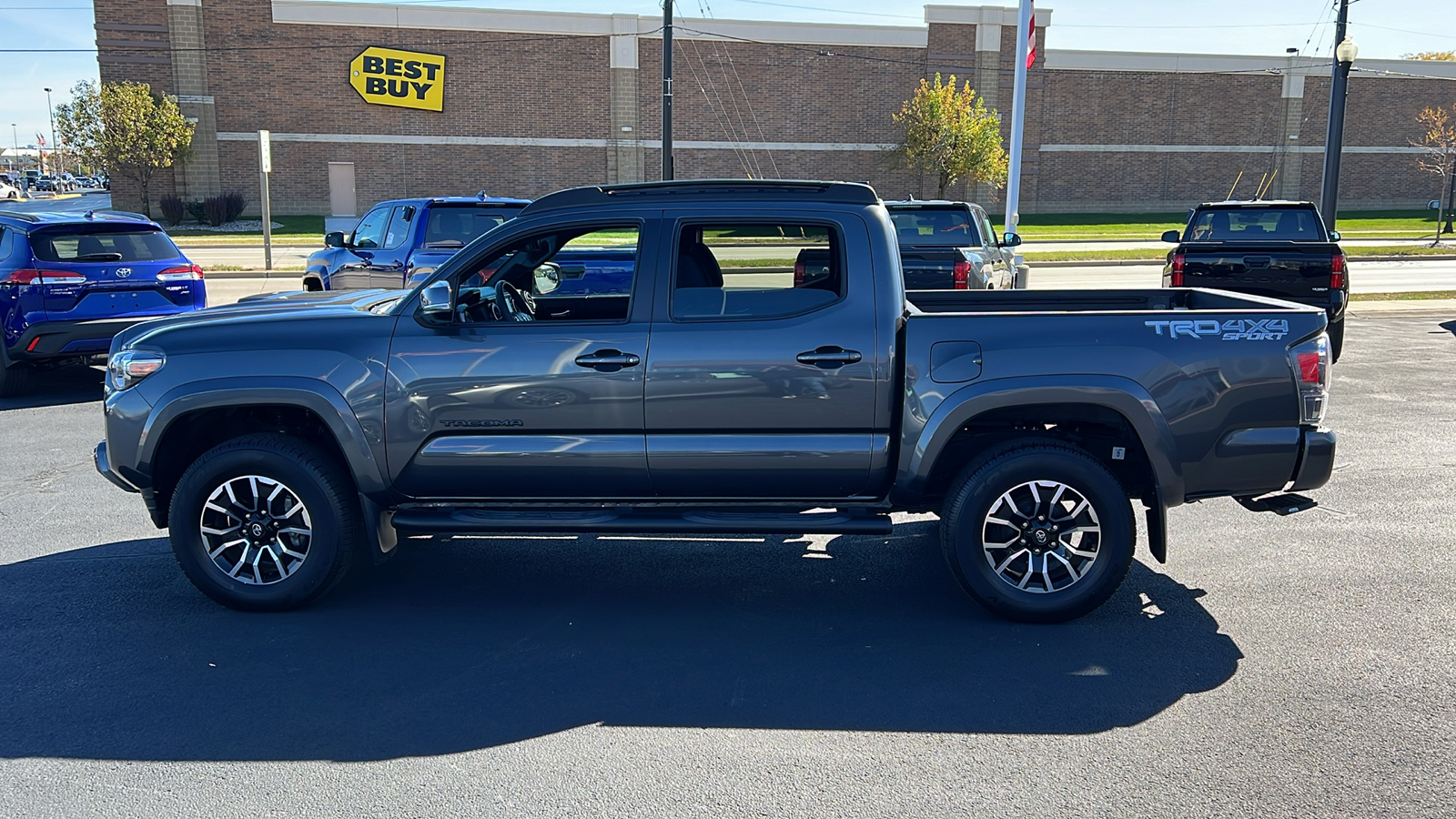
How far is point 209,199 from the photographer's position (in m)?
43.5

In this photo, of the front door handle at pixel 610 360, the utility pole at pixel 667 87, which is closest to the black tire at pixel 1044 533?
the front door handle at pixel 610 360

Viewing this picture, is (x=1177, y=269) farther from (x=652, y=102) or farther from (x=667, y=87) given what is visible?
(x=652, y=102)

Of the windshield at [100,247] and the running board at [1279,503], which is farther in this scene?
the windshield at [100,247]

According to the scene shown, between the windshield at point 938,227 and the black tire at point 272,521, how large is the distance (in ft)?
29.8

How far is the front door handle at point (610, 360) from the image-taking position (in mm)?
5203

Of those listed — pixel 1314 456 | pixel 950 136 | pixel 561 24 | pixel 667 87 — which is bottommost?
pixel 1314 456

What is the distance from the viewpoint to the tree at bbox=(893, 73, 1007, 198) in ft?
148

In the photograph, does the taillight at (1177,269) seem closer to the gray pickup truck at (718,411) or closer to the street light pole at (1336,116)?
the street light pole at (1336,116)

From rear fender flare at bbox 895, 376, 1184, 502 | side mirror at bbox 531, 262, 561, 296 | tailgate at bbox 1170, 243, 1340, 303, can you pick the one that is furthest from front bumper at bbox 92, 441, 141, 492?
tailgate at bbox 1170, 243, 1340, 303

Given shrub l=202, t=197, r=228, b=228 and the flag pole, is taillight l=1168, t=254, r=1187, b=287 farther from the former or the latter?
shrub l=202, t=197, r=228, b=228

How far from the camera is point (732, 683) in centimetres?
461

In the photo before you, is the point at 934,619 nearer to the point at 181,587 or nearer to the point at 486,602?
the point at 486,602

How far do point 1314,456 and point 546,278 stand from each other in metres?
4.04

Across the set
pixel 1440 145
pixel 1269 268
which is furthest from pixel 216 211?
pixel 1440 145
